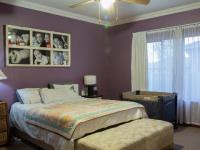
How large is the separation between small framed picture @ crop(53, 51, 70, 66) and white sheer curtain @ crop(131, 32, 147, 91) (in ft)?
5.36

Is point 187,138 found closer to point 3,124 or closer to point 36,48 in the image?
point 3,124

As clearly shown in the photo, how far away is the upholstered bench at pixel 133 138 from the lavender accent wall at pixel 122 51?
Answer: 7.84 feet

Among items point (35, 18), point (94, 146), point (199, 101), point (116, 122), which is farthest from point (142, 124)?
point (35, 18)

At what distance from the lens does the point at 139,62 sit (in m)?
5.05

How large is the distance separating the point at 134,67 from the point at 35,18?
256cm

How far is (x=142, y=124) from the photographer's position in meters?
3.03

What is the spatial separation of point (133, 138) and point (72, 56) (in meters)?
2.90

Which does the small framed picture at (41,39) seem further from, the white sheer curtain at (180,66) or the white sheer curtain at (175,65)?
the white sheer curtain at (180,66)

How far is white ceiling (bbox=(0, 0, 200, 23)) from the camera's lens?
4.05m

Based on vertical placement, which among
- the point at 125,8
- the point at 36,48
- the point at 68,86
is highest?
the point at 125,8

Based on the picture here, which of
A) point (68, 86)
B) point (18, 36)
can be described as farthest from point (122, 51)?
point (18, 36)

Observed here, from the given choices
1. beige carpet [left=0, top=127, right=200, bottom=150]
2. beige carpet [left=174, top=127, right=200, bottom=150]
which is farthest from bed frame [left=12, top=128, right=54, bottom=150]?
beige carpet [left=174, top=127, right=200, bottom=150]

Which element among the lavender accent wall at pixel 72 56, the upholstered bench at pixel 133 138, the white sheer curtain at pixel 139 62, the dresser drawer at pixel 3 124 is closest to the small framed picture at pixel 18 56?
the lavender accent wall at pixel 72 56

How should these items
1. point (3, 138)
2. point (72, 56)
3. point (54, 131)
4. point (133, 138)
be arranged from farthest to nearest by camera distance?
point (72, 56) < point (3, 138) < point (54, 131) < point (133, 138)
